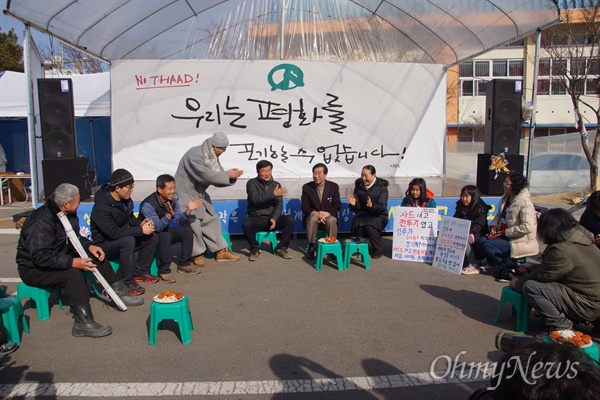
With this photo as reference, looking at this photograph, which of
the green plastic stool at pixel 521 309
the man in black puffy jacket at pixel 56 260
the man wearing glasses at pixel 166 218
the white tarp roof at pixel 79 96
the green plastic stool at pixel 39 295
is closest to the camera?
the man in black puffy jacket at pixel 56 260

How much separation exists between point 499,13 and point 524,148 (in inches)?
174

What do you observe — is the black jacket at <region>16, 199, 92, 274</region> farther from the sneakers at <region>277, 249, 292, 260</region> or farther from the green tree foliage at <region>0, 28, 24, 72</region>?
the green tree foliage at <region>0, 28, 24, 72</region>

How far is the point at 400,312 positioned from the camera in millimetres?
4293

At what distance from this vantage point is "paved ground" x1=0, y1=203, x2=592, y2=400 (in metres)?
3.01

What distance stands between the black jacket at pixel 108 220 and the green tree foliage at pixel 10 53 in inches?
658

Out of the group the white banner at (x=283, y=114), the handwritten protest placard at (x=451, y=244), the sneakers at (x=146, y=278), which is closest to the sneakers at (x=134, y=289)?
the sneakers at (x=146, y=278)

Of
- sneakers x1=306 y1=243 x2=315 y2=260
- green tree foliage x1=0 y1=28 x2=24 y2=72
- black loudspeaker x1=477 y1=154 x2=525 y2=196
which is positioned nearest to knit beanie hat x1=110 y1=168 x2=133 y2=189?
sneakers x1=306 y1=243 x2=315 y2=260

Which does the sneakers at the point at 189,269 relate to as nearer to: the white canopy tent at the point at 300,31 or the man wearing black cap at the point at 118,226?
the man wearing black cap at the point at 118,226

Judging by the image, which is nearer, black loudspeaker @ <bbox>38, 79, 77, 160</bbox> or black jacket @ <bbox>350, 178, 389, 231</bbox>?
black jacket @ <bbox>350, 178, 389, 231</bbox>

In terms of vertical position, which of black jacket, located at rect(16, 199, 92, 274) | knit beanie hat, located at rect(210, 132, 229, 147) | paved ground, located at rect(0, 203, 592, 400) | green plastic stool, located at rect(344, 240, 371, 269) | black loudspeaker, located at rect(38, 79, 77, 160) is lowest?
paved ground, located at rect(0, 203, 592, 400)

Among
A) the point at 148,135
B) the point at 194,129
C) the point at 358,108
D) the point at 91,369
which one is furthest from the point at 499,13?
the point at 91,369

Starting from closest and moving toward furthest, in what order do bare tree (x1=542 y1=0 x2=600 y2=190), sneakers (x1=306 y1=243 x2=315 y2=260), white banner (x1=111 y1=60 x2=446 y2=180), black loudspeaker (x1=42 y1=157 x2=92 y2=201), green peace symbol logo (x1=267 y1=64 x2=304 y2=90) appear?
sneakers (x1=306 y1=243 x2=315 y2=260), black loudspeaker (x1=42 y1=157 x2=92 y2=201), white banner (x1=111 y1=60 x2=446 y2=180), green peace symbol logo (x1=267 y1=64 x2=304 y2=90), bare tree (x1=542 y1=0 x2=600 y2=190)

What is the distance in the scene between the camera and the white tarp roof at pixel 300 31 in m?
8.22

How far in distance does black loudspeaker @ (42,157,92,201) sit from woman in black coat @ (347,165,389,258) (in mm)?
4059
